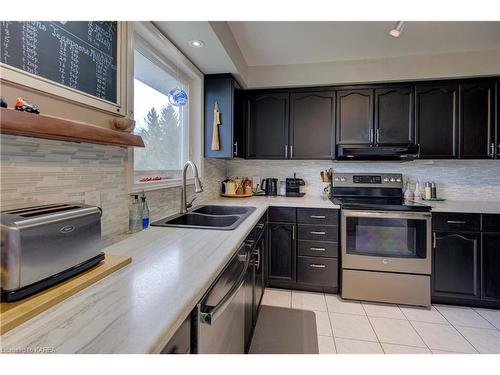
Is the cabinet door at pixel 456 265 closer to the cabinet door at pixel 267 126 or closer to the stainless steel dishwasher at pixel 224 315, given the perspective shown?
the cabinet door at pixel 267 126

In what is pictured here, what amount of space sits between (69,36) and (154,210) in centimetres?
102

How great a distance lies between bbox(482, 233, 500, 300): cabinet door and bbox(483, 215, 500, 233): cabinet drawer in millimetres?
42

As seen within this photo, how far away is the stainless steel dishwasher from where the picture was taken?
2.52 ft

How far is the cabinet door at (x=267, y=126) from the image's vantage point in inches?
109

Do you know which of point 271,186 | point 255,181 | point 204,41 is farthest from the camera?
point 255,181

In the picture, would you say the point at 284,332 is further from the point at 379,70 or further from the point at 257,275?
the point at 379,70

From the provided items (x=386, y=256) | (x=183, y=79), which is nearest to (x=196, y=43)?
(x=183, y=79)

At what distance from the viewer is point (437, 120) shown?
2467mm

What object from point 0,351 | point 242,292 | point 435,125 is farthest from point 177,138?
point 435,125

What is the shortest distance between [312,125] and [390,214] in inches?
47.6

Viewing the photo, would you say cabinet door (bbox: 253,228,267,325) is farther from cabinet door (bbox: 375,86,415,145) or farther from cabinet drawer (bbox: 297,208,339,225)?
cabinet door (bbox: 375,86,415,145)

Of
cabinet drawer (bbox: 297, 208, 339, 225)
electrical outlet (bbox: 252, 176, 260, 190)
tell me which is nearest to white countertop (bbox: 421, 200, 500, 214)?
cabinet drawer (bbox: 297, 208, 339, 225)

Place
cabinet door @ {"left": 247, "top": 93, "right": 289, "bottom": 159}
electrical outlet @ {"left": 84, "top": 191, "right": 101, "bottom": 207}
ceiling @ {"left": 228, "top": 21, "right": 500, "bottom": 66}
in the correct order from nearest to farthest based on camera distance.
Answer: electrical outlet @ {"left": 84, "top": 191, "right": 101, "bottom": 207} → ceiling @ {"left": 228, "top": 21, "right": 500, "bottom": 66} → cabinet door @ {"left": 247, "top": 93, "right": 289, "bottom": 159}

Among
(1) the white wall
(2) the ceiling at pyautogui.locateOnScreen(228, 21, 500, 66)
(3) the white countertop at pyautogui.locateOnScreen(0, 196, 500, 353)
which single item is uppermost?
(2) the ceiling at pyautogui.locateOnScreen(228, 21, 500, 66)
